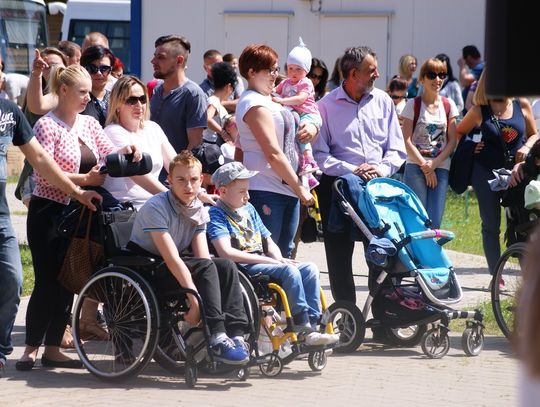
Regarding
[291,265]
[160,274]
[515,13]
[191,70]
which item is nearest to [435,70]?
[291,265]

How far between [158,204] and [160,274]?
400 mm

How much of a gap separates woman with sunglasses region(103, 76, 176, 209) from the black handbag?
3.26 m

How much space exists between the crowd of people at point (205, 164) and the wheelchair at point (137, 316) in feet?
0.35

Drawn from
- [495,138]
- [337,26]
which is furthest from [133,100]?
[337,26]

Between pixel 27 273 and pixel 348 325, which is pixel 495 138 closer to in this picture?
pixel 348 325

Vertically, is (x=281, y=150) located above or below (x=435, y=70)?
below

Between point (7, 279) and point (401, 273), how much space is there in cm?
252

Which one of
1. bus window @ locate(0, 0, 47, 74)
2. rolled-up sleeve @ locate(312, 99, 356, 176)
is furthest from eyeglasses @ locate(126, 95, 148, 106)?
bus window @ locate(0, 0, 47, 74)

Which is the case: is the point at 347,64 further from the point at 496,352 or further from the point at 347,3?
the point at 347,3

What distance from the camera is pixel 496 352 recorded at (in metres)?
7.46

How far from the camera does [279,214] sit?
736cm

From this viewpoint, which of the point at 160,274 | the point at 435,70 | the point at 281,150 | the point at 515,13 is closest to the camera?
the point at 515,13

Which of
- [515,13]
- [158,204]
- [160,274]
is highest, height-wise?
[515,13]

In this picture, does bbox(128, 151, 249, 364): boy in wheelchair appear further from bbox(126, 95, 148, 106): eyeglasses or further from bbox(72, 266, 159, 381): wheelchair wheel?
bbox(126, 95, 148, 106): eyeglasses
